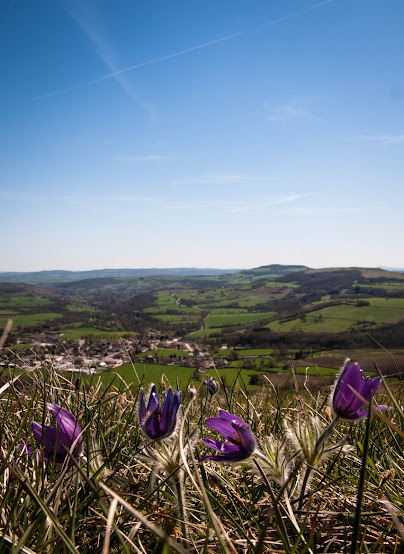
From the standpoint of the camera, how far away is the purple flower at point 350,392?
129cm

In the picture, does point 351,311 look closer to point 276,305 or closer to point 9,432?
point 276,305

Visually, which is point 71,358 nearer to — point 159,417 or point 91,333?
point 159,417

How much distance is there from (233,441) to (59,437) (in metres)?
0.68

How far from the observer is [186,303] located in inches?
5428

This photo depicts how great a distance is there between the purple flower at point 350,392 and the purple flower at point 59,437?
→ 0.99m

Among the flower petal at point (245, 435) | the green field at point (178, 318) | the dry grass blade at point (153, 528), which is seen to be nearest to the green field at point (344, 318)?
the green field at point (178, 318)

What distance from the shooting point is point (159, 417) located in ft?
4.50

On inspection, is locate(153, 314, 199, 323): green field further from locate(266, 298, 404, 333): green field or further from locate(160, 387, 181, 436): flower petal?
locate(160, 387, 181, 436): flower petal

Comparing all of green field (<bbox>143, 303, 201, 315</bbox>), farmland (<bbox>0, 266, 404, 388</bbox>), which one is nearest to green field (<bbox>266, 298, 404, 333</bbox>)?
farmland (<bbox>0, 266, 404, 388</bbox>)

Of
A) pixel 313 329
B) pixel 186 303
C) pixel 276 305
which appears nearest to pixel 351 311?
pixel 313 329

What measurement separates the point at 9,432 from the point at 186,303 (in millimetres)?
136071

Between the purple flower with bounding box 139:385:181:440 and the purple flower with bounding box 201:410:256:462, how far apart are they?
15cm

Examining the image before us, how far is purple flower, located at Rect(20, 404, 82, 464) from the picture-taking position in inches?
54.7

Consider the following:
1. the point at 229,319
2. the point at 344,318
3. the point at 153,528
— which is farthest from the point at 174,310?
the point at 153,528
